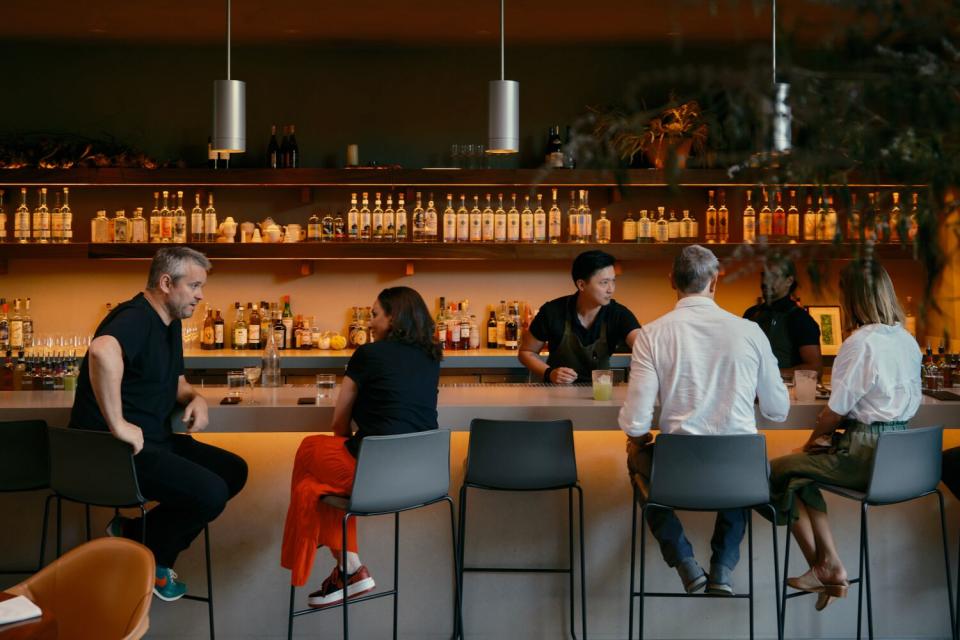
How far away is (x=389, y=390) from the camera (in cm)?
332

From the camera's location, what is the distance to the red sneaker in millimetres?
3463

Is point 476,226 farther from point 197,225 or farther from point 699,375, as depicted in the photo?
point 699,375

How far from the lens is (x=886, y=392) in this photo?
3328 millimetres

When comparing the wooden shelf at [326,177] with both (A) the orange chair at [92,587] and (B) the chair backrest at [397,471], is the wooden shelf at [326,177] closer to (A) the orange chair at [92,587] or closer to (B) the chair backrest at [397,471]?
(B) the chair backrest at [397,471]

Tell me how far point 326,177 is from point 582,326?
209 cm

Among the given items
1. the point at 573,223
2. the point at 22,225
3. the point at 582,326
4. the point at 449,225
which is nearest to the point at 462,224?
the point at 449,225

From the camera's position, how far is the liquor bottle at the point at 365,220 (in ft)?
20.4

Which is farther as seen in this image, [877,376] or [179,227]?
[179,227]

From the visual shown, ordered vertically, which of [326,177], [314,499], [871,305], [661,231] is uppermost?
[326,177]

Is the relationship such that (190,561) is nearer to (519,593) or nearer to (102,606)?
(519,593)

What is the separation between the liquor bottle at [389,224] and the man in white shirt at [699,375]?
10.3 ft

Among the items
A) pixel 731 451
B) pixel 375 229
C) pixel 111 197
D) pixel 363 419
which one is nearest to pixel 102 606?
pixel 363 419

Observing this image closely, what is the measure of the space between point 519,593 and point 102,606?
1896mm

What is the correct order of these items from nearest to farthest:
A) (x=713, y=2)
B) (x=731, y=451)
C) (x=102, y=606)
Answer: (x=713, y=2) < (x=102, y=606) < (x=731, y=451)
